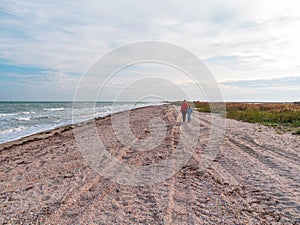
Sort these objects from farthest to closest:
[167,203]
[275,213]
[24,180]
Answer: [24,180] < [167,203] < [275,213]

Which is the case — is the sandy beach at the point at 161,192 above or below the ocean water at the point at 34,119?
above

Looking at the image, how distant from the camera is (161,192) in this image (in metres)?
5.85

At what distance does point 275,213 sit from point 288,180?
79.9 inches

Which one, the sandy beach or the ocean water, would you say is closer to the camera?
the sandy beach

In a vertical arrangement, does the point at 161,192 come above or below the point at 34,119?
above

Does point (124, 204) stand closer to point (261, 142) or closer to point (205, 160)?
point (205, 160)

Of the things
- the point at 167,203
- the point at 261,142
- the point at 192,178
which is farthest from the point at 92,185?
the point at 261,142

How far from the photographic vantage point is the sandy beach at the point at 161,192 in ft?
15.4

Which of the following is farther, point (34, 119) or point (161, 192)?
point (34, 119)

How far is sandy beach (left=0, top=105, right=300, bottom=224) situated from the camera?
15.4 feet

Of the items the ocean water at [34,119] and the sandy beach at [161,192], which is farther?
the ocean water at [34,119]

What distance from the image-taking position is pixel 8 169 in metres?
8.56

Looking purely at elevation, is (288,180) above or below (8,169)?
above

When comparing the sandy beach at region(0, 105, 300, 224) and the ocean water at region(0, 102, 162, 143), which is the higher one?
the sandy beach at region(0, 105, 300, 224)
